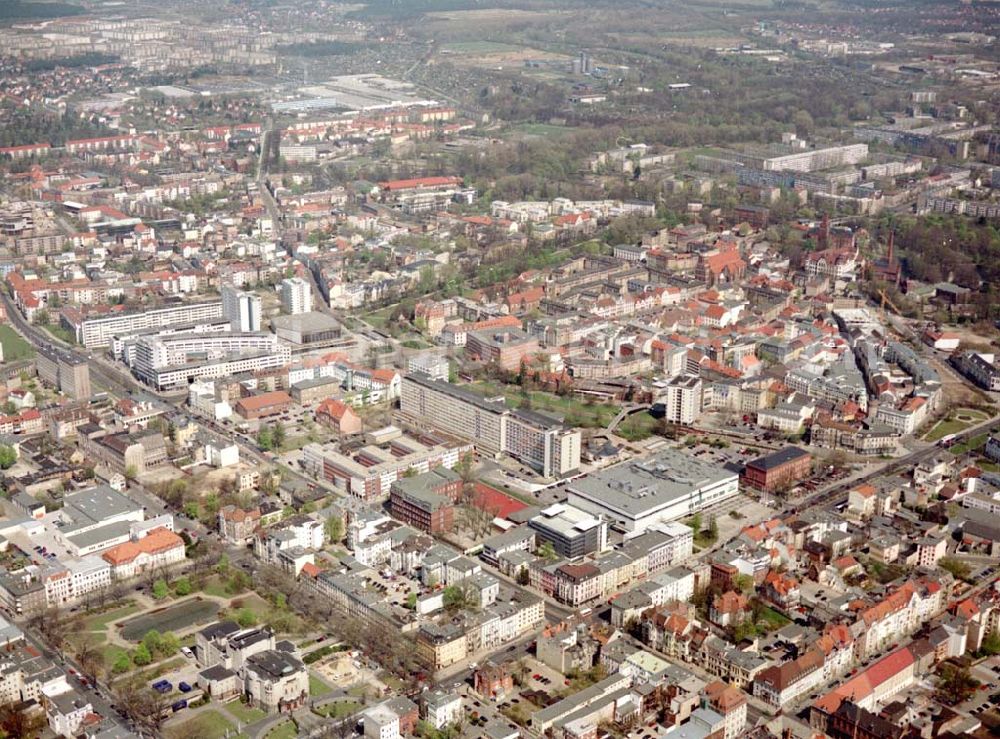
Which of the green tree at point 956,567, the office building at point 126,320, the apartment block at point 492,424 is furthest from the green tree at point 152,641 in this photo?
the office building at point 126,320

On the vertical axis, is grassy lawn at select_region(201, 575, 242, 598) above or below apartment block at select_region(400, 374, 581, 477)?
below

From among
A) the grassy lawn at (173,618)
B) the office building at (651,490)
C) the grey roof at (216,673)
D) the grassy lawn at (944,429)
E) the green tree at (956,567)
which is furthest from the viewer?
the grassy lawn at (944,429)

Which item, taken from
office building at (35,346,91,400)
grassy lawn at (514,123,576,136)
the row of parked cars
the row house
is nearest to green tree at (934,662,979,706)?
the row house

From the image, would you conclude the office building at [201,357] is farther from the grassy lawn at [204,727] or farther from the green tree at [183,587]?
the grassy lawn at [204,727]

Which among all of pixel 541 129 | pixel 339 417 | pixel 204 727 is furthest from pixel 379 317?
pixel 541 129

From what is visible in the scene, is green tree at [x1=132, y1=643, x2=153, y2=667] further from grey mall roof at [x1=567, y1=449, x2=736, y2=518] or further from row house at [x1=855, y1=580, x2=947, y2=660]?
row house at [x1=855, y1=580, x2=947, y2=660]
